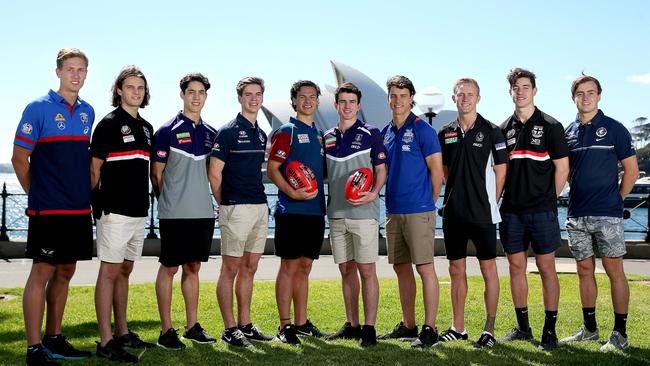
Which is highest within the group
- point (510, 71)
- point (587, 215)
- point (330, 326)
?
point (510, 71)

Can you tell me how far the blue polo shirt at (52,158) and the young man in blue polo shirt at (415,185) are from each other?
8.41 feet

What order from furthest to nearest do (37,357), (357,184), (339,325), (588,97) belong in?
(339,325)
(588,97)
(357,184)
(37,357)

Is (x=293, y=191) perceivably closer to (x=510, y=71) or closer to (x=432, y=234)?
(x=432, y=234)

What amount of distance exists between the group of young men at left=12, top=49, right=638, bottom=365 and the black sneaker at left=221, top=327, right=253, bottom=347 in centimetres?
2

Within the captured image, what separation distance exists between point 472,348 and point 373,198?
4.78 feet

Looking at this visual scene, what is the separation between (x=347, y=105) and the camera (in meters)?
6.01

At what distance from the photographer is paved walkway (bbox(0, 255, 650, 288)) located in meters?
11.0

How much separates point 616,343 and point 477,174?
72.0 inches

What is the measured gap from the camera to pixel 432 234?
5.91 m

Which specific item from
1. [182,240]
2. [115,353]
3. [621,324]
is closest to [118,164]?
[182,240]

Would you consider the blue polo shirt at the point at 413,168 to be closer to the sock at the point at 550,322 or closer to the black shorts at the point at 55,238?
the sock at the point at 550,322

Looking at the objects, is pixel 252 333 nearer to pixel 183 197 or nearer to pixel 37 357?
pixel 183 197

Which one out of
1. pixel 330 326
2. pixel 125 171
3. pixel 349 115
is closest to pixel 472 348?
pixel 330 326

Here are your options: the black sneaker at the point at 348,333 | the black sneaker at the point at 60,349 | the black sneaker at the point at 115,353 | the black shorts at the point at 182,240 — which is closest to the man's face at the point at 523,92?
the black sneaker at the point at 348,333
